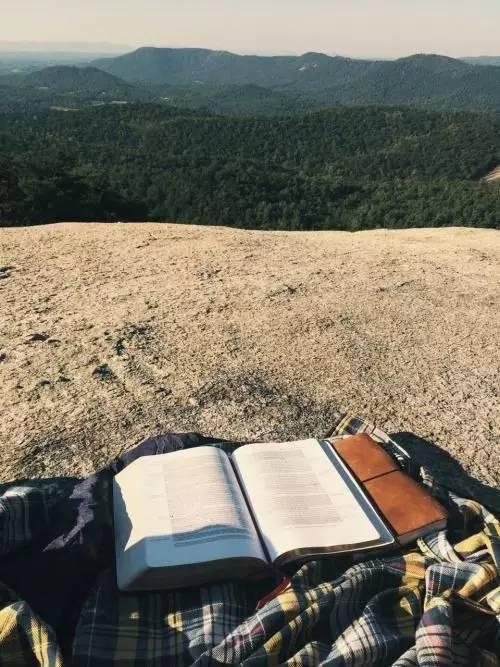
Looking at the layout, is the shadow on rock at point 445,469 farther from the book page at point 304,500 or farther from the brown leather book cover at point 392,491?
the book page at point 304,500

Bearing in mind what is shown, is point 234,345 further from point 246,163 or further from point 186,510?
point 246,163

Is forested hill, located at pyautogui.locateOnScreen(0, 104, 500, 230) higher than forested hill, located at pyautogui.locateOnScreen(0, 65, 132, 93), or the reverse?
forested hill, located at pyautogui.locateOnScreen(0, 65, 132, 93)

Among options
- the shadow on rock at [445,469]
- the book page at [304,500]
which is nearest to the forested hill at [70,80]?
the shadow on rock at [445,469]

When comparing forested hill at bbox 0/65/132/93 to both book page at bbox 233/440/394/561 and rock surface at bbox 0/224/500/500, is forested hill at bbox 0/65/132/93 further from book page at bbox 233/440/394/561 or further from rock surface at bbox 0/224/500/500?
book page at bbox 233/440/394/561

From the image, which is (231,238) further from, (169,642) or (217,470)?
(169,642)

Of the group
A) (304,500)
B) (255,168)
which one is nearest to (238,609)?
(304,500)

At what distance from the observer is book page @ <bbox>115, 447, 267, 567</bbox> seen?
168 cm

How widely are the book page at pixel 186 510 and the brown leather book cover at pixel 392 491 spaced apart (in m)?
0.47

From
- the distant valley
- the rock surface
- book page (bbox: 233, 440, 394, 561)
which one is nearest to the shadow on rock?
the rock surface

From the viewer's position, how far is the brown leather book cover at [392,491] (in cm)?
189

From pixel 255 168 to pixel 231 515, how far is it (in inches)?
1912

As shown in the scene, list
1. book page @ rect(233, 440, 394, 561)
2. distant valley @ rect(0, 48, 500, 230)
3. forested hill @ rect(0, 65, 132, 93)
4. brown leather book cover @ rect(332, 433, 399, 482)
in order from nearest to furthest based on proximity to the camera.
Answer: book page @ rect(233, 440, 394, 561) → brown leather book cover @ rect(332, 433, 399, 482) → distant valley @ rect(0, 48, 500, 230) → forested hill @ rect(0, 65, 132, 93)

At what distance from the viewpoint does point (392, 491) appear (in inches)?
80.7

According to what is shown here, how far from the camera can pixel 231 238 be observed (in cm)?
699
